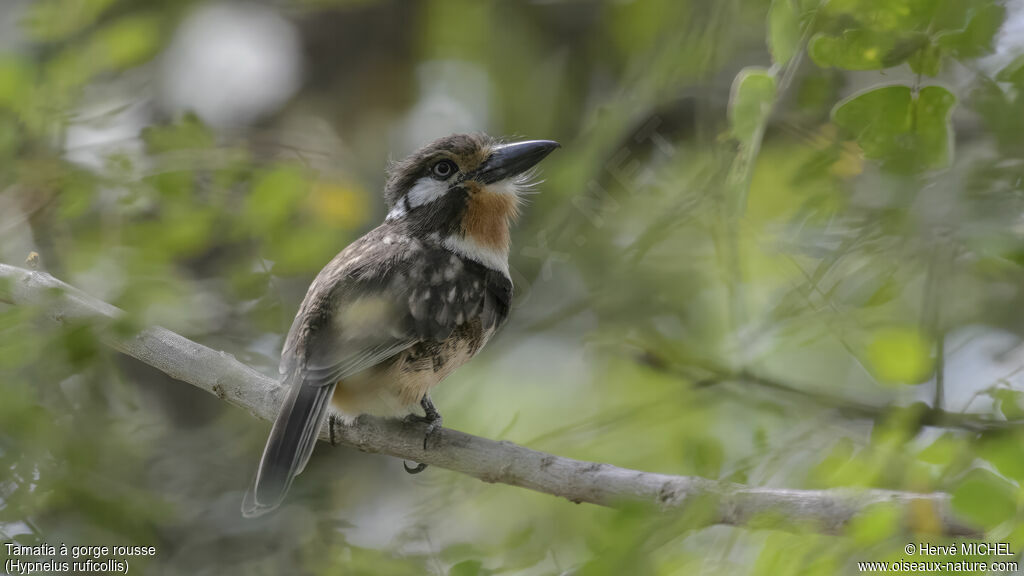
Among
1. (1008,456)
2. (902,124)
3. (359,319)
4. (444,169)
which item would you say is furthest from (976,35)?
(444,169)

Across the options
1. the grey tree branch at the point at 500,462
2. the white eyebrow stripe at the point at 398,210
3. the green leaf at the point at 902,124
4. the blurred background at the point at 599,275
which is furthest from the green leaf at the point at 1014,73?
the white eyebrow stripe at the point at 398,210

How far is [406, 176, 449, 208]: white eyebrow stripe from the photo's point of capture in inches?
124

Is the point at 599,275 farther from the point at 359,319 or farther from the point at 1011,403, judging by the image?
the point at 1011,403

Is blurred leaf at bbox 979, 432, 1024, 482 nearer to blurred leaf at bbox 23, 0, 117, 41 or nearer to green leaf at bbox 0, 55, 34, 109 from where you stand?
green leaf at bbox 0, 55, 34, 109

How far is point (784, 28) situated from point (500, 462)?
1.23 meters

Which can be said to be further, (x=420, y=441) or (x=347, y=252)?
(x=347, y=252)

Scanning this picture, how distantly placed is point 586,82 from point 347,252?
2.27m

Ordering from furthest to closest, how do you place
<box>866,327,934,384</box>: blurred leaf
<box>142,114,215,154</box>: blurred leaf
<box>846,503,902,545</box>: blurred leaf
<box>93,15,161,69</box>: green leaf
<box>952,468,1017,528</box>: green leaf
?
<box>93,15,161,69</box>: green leaf → <box>142,114,215,154</box>: blurred leaf → <box>866,327,934,384</box>: blurred leaf → <box>846,503,902,545</box>: blurred leaf → <box>952,468,1017,528</box>: green leaf

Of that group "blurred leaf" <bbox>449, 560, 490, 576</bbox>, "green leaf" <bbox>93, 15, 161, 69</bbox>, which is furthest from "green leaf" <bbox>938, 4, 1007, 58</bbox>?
"green leaf" <bbox>93, 15, 161, 69</bbox>

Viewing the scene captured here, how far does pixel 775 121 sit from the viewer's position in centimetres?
321

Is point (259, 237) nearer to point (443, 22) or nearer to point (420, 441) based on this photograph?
point (420, 441)

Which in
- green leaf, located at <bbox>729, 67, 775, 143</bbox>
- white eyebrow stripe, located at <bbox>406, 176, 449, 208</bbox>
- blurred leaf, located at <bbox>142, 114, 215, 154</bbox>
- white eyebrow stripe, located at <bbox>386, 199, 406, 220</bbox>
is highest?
green leaf, located at <bbox>729, 67, 775, 143</bbox>

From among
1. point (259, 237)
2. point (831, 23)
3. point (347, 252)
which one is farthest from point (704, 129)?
point (259, 237)

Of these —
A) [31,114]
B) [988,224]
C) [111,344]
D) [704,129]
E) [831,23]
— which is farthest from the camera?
[704,129]
